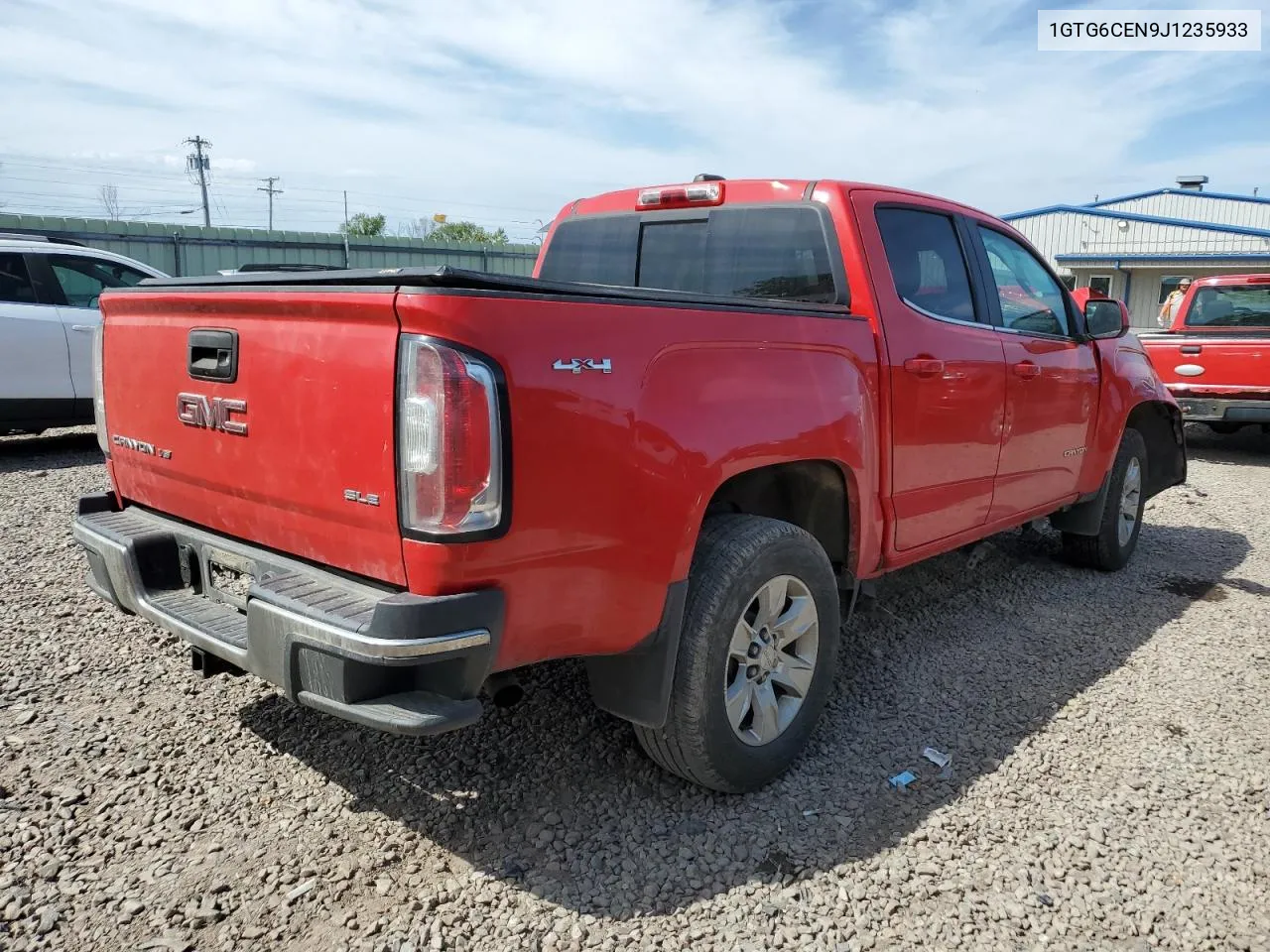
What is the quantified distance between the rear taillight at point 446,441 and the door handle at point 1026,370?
2.94 m

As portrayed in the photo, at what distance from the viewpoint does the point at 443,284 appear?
82.7 inches

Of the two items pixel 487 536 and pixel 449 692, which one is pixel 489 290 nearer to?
Result: pixel 487 536

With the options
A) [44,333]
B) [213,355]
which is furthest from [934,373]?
[44,333]

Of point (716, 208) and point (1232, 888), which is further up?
point (716, 208)

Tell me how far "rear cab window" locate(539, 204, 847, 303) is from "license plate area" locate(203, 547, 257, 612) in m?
1.81

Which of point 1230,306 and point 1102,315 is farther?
point 1230,306

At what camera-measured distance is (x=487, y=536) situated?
2133 millimetres

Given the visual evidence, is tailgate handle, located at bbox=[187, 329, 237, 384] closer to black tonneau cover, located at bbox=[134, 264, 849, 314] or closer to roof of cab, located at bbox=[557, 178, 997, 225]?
black tonneau cover, located at bbox=[134, 264, 849, 314]

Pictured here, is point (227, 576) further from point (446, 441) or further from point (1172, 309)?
point (1172, 309)

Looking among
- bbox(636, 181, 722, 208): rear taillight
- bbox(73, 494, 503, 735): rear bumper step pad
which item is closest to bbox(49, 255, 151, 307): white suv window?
bbox(636, 181, 722, 208): rear taillight

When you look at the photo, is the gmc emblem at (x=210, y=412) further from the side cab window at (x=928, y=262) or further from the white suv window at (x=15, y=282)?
the white suv window at (x=15, y=282)

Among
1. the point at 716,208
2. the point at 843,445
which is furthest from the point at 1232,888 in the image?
the point at 716,208

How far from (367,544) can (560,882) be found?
3.60 ft

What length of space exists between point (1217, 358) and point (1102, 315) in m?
5.63
